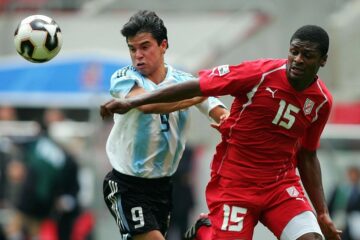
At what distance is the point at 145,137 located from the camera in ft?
30.7

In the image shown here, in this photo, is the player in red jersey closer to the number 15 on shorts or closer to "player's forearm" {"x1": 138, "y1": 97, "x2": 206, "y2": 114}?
the number 15 on shorts

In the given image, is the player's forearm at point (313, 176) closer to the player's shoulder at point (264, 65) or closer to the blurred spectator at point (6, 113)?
the player's shoulder at point (264, 65)

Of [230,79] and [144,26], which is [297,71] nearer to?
[230,79]

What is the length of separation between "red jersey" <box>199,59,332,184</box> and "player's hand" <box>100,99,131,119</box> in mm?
577

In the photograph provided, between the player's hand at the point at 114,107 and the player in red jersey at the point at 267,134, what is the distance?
99 millimetres

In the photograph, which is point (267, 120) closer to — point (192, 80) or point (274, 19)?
point (192, 80)

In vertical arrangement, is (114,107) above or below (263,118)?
above

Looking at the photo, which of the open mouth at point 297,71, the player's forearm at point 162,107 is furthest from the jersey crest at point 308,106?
the player's forearm at point 162,107

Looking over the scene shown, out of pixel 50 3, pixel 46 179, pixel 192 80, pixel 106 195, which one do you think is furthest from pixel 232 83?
pixel 50 3

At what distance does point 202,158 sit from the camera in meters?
17.3

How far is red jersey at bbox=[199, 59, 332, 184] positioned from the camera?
28.7ft

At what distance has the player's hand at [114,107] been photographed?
8438 mm

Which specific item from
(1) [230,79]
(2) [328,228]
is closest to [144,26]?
(1) [230,79]

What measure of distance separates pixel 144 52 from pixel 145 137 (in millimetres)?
657
